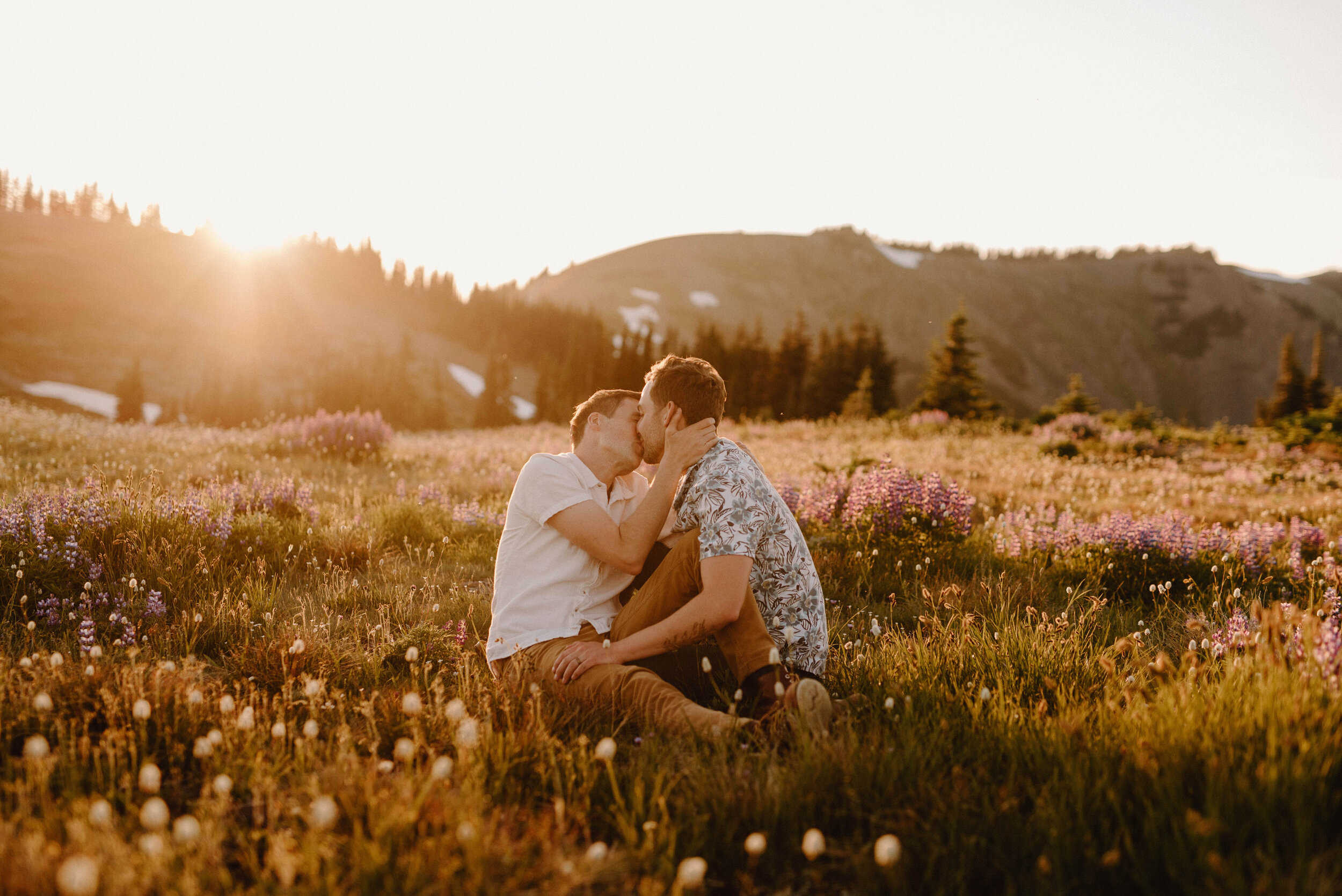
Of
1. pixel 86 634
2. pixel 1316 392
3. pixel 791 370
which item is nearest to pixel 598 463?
pixel 86 634

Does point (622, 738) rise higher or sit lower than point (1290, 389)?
lower

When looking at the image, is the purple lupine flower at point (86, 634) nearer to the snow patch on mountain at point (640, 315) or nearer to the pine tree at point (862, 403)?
the pine tree at point (862, 403)

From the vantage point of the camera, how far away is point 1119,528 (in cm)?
619

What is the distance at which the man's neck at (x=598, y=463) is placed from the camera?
420 centimetres

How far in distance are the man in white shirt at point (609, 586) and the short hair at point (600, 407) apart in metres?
0.01

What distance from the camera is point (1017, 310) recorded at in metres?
182

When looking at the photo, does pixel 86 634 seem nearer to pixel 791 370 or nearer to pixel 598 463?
pixel 598 463

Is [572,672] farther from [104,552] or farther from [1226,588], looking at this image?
[1226,588]

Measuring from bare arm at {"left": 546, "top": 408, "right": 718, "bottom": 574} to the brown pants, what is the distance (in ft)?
0.57

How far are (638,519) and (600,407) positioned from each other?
84 centimetres

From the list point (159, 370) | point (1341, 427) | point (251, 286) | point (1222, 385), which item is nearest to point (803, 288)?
point (1222, 385)

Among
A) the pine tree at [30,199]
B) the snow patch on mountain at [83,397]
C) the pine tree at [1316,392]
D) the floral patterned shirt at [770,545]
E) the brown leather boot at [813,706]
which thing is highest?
the pine tree at [30,199]

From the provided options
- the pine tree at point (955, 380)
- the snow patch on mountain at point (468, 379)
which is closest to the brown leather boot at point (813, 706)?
the pine tree at point (955, 380)

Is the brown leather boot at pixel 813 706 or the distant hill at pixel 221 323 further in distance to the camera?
the distant hill at pixel 221 323
